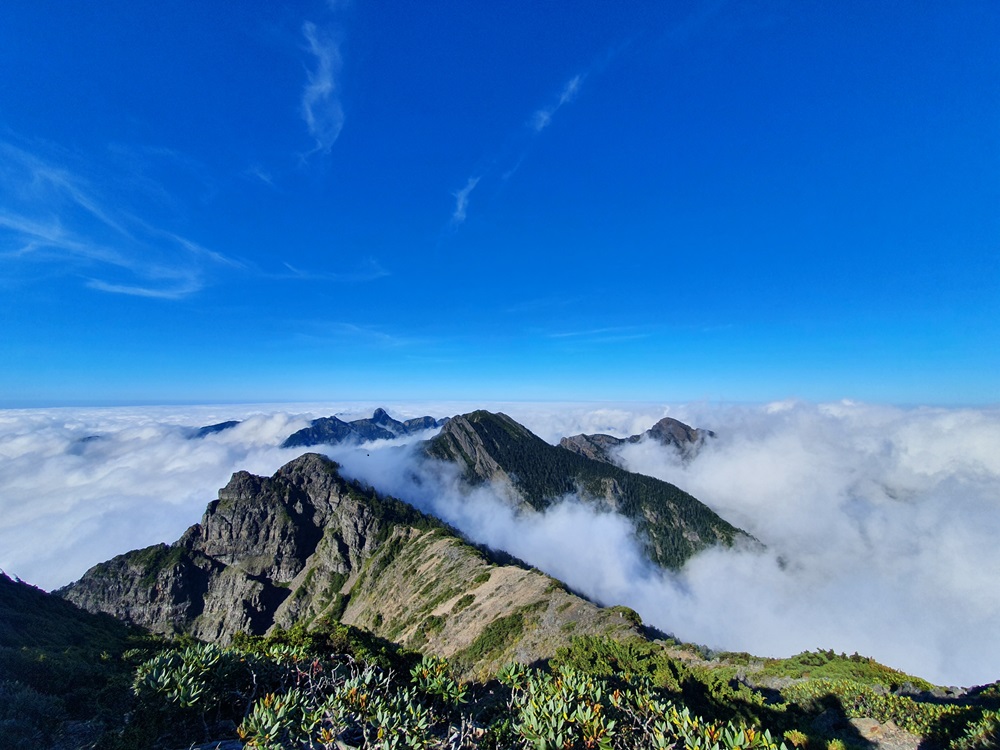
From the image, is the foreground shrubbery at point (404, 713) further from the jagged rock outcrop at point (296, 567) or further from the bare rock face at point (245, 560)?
the bare rock face at point (245, 560)

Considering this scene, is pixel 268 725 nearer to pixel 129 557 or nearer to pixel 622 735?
pixel 622 735

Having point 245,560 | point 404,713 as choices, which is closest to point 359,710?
point 404,713

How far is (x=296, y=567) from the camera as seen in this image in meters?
156

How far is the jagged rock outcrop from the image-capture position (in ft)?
341

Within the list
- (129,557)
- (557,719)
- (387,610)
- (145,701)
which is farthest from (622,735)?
(129,557)

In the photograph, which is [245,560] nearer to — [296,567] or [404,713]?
[296,567]

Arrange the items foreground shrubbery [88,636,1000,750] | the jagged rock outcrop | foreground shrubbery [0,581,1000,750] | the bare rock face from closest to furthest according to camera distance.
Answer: foreground shrubbery [88,636,1000,750], foreground shrubbery [0,581,1000,750], the jagged rock outcrop, the bare rock face

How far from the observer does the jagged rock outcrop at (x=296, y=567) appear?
103812 millimetres

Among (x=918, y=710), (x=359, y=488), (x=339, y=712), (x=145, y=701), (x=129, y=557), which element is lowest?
(x=129, y=557)

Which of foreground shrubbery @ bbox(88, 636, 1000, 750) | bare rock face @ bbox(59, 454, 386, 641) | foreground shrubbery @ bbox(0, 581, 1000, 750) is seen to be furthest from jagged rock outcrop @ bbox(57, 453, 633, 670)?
foreground shrubbery @ bbox(88, 636, 1000, 750)

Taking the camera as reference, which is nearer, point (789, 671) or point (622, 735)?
point (622, 735)

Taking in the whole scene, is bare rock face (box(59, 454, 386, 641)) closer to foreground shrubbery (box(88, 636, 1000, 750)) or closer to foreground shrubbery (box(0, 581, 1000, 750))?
foreground shrubbery (box(0, 581, 1000, 750))

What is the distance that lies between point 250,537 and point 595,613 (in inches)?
6137

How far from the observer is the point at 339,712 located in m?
10.5
